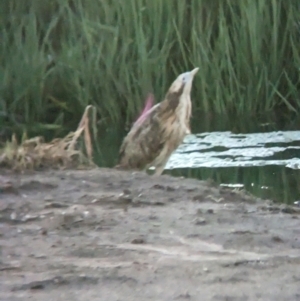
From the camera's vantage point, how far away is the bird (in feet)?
12.7

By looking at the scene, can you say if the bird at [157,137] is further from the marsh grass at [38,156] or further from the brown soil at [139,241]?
the brown soil at [139,241]

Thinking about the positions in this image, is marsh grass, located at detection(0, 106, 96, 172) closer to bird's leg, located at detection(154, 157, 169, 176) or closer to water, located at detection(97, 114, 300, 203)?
bird's leg, located at detection(154, 157, 169, 176)

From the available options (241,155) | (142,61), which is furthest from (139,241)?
(142,61)

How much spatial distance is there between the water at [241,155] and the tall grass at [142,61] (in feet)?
0.87

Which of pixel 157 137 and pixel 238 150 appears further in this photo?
pixel 238 150

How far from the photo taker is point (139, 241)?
7.11 feet

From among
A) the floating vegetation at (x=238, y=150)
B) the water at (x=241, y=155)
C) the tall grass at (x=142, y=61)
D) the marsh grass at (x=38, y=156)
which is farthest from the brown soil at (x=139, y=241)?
the tall grass at (x=142, y=61)

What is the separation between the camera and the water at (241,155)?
3.72m

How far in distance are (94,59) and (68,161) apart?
2162 millimetres

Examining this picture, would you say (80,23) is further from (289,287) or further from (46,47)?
(289,287)

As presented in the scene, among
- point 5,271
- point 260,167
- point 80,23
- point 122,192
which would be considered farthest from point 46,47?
point 5,271

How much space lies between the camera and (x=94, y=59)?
5.48 metres

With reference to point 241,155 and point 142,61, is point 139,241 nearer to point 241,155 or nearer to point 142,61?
point 241,155

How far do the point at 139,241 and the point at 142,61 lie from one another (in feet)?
11.0
